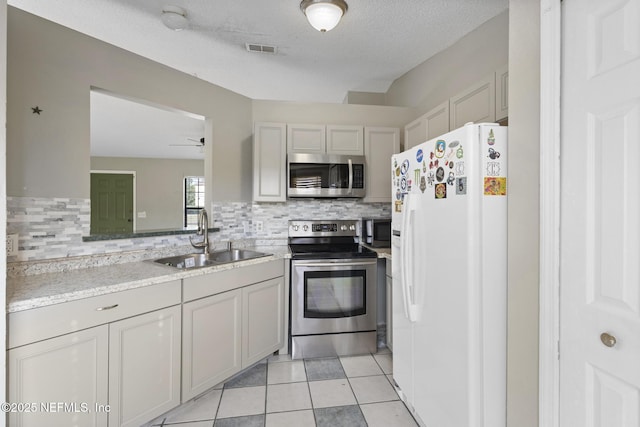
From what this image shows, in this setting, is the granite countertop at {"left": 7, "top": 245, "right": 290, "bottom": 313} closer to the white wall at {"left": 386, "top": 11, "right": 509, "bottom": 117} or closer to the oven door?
the oven door

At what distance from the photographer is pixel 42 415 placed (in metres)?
1.35

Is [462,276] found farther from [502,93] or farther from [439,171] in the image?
[502,93]

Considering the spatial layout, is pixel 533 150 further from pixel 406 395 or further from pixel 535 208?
pixel 406 395

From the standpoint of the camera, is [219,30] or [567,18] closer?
[567,18]

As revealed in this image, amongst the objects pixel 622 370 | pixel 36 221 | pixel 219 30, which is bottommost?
pixel 622 370

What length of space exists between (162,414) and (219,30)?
2.60 m

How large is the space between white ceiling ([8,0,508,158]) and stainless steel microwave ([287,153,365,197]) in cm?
91

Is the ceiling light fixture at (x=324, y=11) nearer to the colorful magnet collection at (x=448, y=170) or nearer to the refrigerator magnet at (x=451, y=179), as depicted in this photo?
the colorful magnet collection at (x=448, y=170)

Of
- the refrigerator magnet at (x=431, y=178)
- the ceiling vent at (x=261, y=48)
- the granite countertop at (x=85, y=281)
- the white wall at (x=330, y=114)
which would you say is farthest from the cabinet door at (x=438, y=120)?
the granite countertop at (x=85, y=281)

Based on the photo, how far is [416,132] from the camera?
110 inches

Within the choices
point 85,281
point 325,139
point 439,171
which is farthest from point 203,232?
point 439,171

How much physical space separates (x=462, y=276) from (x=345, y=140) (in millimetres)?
A: 1920

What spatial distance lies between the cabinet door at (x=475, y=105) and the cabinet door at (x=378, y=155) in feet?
2.72

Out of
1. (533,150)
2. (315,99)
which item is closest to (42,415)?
(533,150)
